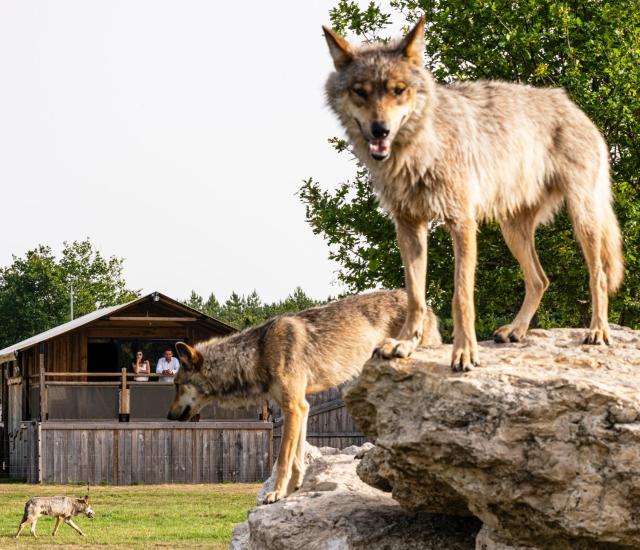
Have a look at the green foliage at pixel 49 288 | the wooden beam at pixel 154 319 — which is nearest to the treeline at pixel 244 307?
the green foliage at pixel 49 288

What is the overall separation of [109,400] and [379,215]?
11.5 metres

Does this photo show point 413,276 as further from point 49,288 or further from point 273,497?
point 49,288

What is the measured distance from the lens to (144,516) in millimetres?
22625

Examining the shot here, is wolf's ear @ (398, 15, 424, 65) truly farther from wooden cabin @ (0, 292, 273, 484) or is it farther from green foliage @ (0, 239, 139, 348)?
green foliage @ (0, 239, 139, 348)

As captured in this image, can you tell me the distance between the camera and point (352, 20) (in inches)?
1062

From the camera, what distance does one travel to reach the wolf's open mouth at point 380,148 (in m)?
6.92

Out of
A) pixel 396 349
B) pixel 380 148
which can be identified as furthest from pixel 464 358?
pixel 380 148

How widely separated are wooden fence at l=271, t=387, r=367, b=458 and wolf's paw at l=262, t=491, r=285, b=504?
22.1 meters

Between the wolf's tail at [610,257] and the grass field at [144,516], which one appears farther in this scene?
the grass field at [144,516]

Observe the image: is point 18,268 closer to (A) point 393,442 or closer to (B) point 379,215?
(B) point 379,215

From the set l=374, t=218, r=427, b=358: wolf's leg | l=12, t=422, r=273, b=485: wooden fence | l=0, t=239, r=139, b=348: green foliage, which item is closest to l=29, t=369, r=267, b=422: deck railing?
l=12, t=422, r=273, b=485: wooden fence

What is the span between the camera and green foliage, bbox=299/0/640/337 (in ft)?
77.5

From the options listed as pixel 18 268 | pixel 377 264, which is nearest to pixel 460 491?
pixel 377 264

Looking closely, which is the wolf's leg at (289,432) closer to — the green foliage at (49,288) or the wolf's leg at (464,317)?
the wolf's leg at (464,317)
